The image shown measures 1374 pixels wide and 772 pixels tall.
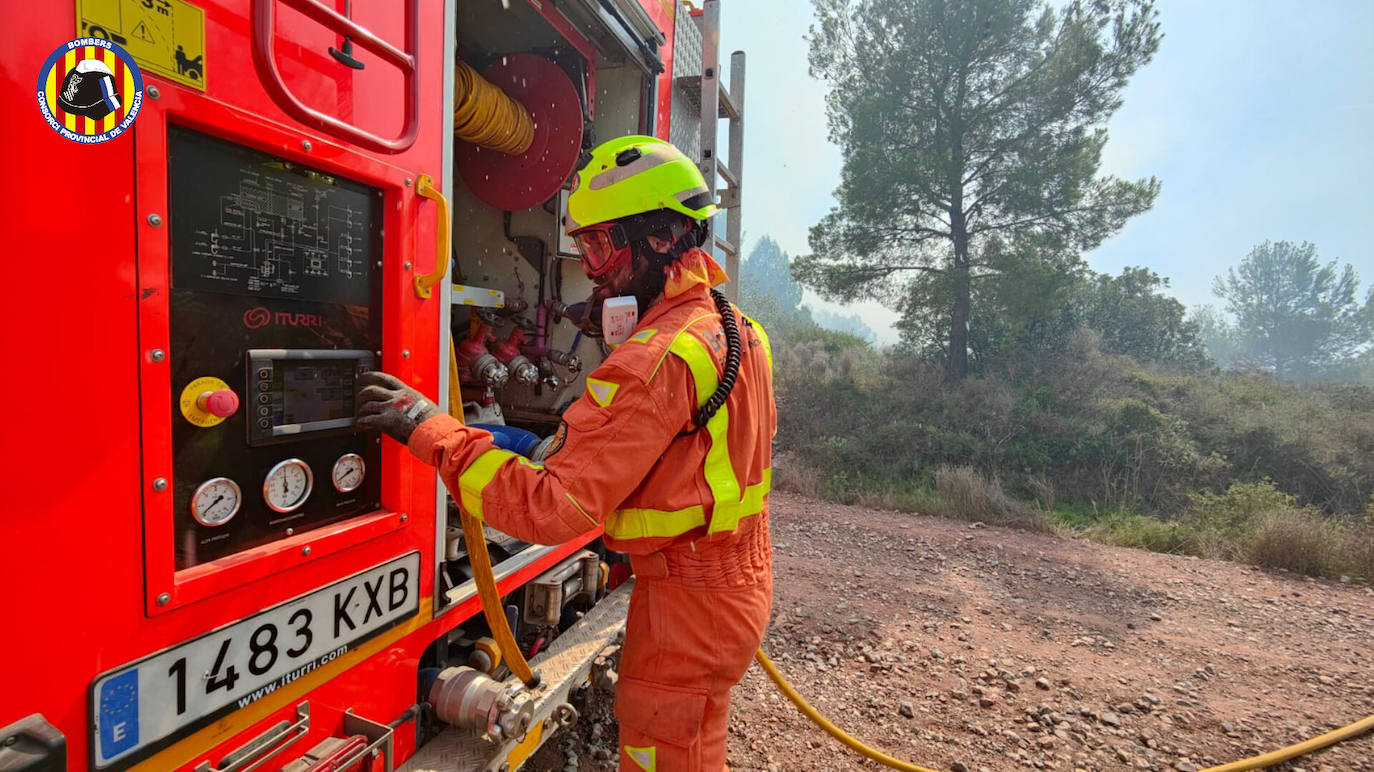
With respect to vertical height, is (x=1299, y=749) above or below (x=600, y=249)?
below

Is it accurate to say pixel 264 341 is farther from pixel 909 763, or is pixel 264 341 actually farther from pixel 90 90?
pixel 909 763

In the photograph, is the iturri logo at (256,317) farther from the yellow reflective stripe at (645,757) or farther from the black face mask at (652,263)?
the yellow reflective stripe at (645,757)

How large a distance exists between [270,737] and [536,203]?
2403mm

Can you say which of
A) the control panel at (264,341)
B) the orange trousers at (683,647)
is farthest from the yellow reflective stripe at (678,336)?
the control panel at (264,341)

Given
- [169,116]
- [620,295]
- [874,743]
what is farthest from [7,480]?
[874,743]

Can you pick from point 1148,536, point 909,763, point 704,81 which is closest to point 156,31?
point 704,81

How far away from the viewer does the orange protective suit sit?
158 cm

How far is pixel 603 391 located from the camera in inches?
64.7

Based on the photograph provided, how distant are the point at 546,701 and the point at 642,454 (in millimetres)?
1036

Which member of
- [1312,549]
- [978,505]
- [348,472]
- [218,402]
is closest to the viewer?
[218,402]

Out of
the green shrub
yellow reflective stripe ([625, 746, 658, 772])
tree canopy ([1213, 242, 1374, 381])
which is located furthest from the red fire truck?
tree canopy ([1213, 242, 1374, 381])

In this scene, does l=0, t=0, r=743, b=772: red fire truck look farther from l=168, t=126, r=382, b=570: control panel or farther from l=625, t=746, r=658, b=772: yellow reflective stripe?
l=625, t=746, r=658, b=772: yellow reflective stripe

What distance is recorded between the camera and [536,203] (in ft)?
10.4

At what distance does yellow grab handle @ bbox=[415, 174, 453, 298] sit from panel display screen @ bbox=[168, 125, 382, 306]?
12 centimetres
